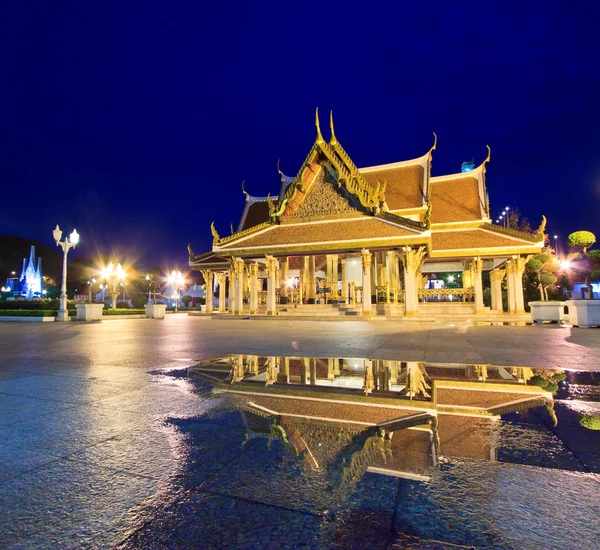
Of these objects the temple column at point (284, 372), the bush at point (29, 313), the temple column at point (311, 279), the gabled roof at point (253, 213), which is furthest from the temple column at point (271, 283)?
the temple column at point (284, 372)

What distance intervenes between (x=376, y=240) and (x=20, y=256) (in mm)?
113690

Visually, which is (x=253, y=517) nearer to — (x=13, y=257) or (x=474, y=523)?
(x=474, y=523)

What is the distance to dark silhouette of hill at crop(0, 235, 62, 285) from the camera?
94381mm

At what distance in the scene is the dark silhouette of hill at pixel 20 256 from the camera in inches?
3716

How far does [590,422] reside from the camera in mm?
2695

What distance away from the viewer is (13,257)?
96.9 metres

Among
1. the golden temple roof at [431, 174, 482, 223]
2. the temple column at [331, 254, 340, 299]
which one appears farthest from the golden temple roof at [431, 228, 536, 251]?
the temple column at [331, 254, 340, 299]

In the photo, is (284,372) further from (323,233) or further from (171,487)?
(323,233)

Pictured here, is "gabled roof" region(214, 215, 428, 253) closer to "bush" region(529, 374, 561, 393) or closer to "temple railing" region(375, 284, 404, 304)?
"temple railing" region(375, 284, 404, 304)

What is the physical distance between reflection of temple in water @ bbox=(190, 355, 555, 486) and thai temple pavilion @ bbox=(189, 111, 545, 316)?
14.5 m

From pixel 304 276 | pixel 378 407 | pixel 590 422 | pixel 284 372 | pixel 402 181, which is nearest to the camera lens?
pixel 590 422

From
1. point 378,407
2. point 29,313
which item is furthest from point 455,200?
point 29,313

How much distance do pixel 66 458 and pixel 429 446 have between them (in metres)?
2.11

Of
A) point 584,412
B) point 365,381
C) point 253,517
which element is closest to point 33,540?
point 253,517
